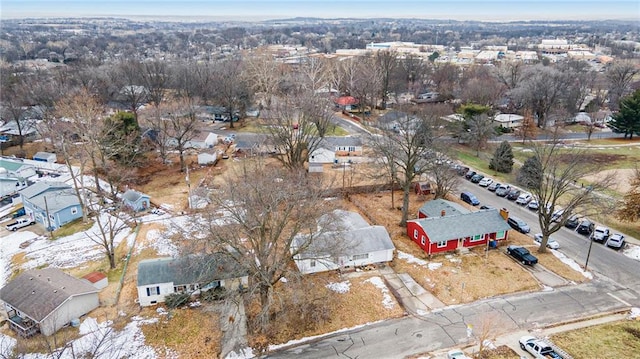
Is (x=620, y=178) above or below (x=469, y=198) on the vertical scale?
below

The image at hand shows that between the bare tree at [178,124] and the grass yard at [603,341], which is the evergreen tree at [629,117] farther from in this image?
the bare tree at [178,124]

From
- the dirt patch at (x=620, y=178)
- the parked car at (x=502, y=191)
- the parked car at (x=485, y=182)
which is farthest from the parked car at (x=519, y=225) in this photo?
the dirt patch at (x=620, y=178)

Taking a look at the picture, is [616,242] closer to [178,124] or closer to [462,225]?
[462,225]

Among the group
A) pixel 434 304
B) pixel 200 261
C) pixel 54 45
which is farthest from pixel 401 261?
pixel 54 45

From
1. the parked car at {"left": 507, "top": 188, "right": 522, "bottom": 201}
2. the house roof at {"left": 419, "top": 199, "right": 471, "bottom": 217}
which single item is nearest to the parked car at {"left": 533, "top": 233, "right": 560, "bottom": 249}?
the house roof at {"left": 419, "top": 199, "right": 471, "bottom": 217}

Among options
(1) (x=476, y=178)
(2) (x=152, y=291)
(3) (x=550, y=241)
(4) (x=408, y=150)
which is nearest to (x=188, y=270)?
(2) (x=152, y=291)

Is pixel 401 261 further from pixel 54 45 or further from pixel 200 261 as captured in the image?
A: pixel 54 45
